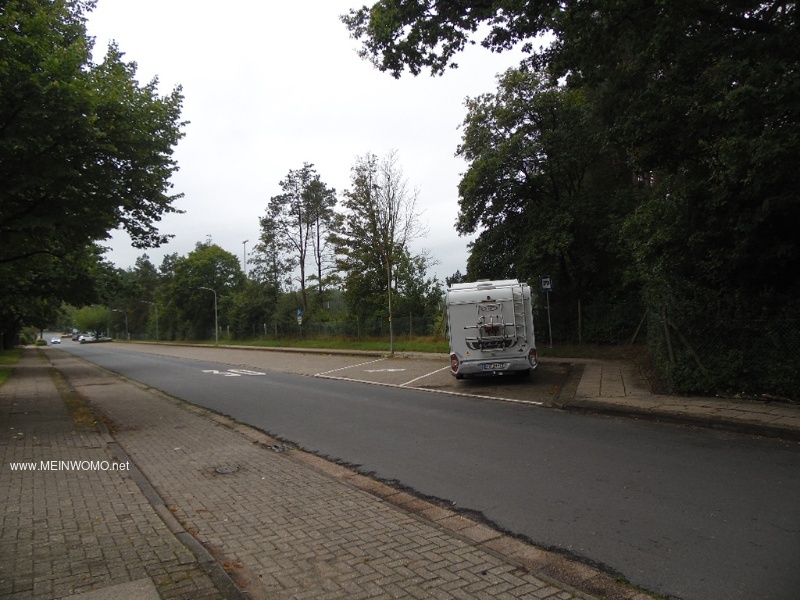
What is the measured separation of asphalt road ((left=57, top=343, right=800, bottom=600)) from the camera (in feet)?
12.5

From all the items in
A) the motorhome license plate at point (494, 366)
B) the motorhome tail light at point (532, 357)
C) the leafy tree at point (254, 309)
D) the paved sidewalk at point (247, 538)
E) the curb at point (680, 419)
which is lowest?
the paved sidewalk at point (247, 538)

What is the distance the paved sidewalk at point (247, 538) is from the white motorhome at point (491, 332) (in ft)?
24.1

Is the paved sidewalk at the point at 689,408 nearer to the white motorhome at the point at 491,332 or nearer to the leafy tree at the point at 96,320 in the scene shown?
the white motorhome at the point at 491,332

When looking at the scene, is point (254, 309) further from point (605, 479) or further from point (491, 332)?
point (605, 479)

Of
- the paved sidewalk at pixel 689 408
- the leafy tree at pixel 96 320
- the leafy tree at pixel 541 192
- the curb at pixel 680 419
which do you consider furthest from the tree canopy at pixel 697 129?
the leafy tree at pixel 96 320

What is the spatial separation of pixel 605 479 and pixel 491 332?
8.31m

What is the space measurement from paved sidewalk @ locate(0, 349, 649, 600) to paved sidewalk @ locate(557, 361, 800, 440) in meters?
5.50

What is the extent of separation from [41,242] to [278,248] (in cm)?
3985

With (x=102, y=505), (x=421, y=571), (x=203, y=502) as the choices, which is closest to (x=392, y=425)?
(x=203, y=502)

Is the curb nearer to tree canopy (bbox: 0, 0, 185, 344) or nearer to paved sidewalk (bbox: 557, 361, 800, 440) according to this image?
paved sidewalk (bbox: 557, 361, 800, 440)

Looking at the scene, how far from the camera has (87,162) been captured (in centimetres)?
1038

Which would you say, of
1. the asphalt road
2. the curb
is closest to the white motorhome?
the asphalt road

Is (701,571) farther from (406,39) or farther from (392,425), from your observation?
(406,39)

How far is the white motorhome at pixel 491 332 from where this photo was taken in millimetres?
13961
